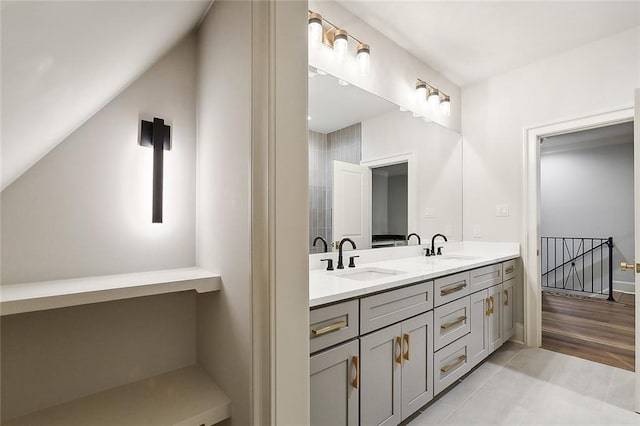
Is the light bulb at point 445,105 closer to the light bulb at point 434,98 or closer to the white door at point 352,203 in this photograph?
the light bulb at point 434,98

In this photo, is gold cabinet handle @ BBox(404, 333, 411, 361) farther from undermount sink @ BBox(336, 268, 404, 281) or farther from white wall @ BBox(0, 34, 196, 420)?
white wall @ BBox(0, 34, 196, 420)

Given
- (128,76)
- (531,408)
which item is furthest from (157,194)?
(531,408)

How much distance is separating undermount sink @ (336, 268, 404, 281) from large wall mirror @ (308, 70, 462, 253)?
233 mm

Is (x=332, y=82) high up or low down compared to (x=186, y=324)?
up

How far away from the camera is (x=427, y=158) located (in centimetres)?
290

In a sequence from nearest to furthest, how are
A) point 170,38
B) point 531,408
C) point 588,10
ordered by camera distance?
point 170,38, point 531,408, point 588,10

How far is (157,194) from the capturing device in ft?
4.05

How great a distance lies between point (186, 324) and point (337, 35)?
1.90 m

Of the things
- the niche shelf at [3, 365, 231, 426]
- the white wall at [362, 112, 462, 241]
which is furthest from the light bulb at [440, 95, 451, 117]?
the niche shelf at [3, 365, 231, 426]

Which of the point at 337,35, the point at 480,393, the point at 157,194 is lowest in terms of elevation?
the point at 480,393

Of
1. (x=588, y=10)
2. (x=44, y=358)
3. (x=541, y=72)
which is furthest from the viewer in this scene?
(x=541, y=72)

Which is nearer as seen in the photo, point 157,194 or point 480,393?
point 157,194

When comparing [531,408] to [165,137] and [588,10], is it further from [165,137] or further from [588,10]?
[588,10]

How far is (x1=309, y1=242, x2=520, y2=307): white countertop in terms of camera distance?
4.36ft
